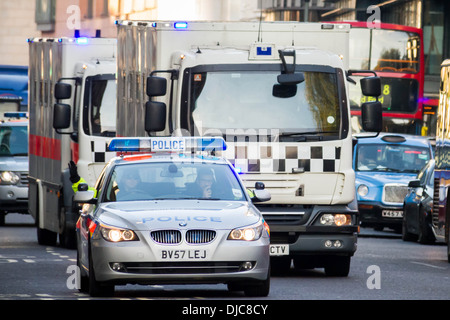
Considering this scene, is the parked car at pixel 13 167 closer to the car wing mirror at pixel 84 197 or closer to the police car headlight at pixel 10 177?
the police car headlight at pixel 10 177

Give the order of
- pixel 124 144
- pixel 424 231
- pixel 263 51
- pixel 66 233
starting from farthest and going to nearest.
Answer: pixel 424 231 < pixel 66 233 < pixel 263 51 < pixel 124 144

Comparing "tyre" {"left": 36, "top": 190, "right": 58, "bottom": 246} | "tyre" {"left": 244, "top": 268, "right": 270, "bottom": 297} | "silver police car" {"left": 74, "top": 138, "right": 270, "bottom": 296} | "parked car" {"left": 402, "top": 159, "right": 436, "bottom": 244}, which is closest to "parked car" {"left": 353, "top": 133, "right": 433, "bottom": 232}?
"parked car" {"left": 402, "top": 159, "right": 436, "bottom": 244}

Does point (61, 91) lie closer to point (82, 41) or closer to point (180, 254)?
point (82, 41)

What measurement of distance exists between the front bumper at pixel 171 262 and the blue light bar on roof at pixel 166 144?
1.85 metres

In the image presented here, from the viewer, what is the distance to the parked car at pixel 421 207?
27.4 m

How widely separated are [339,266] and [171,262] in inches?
202

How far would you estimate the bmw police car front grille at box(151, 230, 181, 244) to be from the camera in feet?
46.1

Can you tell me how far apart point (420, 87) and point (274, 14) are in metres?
32.9

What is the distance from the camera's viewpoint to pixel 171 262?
13992mm

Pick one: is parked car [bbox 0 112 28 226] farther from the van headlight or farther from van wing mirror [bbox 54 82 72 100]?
the van headlight

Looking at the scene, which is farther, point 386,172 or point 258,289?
point 386,172

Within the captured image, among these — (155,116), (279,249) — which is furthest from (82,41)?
(279,249)

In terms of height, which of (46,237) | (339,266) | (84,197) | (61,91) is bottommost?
(46,237)

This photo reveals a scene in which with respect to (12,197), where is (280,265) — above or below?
above
